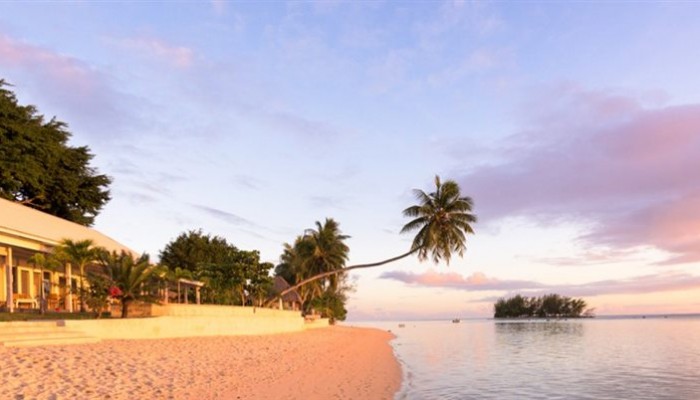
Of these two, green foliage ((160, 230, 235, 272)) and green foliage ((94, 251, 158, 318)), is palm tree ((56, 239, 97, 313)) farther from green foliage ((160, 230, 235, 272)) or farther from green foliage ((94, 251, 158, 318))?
green foliage ((160, 230, 235, 272))

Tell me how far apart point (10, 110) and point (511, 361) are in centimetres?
3353

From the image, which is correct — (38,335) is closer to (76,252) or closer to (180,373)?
(180,373)

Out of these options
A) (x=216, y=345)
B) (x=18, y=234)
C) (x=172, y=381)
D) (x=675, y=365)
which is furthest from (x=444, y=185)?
(x=172, y=381)

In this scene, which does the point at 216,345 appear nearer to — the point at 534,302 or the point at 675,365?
the point at 675,365

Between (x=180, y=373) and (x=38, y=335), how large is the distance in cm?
384

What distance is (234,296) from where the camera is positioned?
112 feet

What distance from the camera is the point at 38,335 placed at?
13.6 meters

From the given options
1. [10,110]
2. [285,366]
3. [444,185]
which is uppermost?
[10,110]

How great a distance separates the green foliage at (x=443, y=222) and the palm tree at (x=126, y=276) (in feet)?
74.3

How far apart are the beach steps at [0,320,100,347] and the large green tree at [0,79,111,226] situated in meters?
23.4

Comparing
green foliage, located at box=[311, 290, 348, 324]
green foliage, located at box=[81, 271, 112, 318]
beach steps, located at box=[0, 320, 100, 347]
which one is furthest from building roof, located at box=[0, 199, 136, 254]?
green foliage, located at box=[311, 290, 348, 324]

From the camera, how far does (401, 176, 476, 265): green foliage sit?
38.4 m

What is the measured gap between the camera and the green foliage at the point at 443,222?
1512 inches

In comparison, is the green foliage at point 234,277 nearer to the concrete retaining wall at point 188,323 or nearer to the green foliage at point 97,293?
the concrete retaining wall at point 188,323
